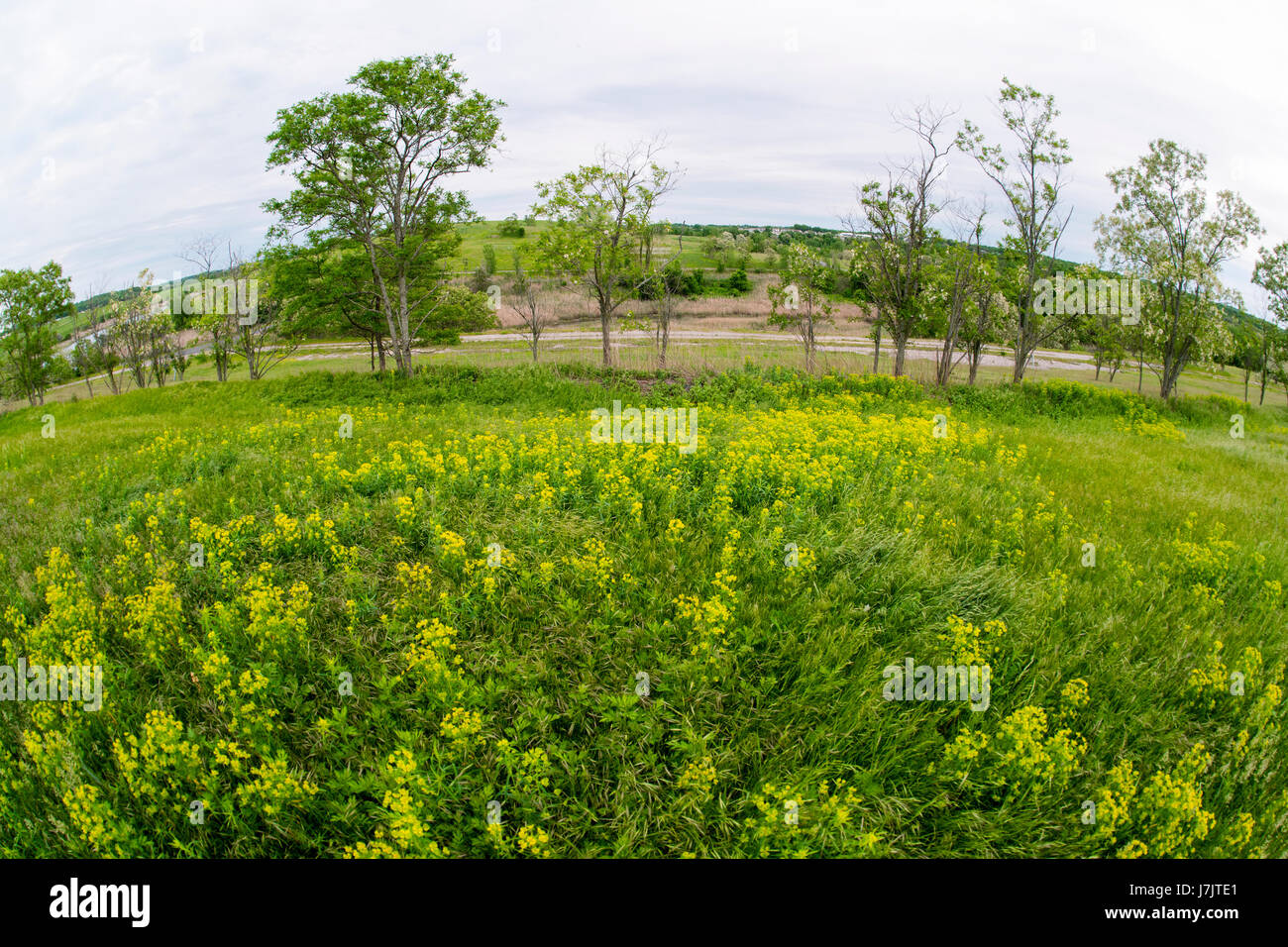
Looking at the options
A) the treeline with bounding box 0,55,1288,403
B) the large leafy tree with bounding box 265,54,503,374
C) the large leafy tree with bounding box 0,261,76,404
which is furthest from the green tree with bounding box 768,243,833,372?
the large leafy tree with bounding box 0,261,76,404

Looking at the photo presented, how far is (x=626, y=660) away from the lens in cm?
455

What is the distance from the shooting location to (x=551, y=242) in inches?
865

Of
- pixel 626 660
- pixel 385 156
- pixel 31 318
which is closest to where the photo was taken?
pixel 626 660

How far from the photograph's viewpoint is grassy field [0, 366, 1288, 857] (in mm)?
3664

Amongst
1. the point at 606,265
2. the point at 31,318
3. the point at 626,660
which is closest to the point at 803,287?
the point at 606,265

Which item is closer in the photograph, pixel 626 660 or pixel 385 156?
pixel 626 660

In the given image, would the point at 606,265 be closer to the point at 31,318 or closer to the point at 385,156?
the point at 385,156

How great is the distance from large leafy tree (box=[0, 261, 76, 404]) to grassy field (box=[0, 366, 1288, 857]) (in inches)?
1405

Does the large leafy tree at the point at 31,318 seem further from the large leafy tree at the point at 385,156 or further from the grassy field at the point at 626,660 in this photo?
the grassy field at the point at 626,660

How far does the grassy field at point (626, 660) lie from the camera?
366 centimetres

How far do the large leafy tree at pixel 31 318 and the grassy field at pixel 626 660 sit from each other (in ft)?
117

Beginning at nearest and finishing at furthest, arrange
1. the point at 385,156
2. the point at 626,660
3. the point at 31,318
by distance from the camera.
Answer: the point at 626,660
the point at 385,156
the point at 31,318

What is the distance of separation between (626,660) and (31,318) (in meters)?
45.2
